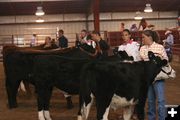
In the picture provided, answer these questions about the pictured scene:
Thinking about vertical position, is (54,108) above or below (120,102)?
below

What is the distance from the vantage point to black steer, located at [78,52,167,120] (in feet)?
15.8

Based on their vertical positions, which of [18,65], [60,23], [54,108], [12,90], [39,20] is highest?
[39,20]

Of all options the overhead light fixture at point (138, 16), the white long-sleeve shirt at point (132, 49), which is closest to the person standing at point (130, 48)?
the white long-sleeve shirt at point (132, 49)

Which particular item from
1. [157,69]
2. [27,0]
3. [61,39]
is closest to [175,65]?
[61,39]

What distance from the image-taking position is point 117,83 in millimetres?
4816

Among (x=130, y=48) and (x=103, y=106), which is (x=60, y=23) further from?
(x=103, y=106)

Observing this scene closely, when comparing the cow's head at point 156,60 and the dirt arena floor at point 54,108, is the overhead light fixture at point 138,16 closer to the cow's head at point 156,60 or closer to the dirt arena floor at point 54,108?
the dirt arena floor at point 54,108

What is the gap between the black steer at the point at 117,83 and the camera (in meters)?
4.82

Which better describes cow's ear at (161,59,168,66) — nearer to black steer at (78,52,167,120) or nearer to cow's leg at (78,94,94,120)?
black steer at (78,52,167,120)

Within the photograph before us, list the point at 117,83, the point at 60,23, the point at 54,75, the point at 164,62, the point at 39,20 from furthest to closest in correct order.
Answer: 1. the point at 60,23
2. the point at 39,20
3. the point at 54,75
4. the point at 164,62
5. the point at 117,83

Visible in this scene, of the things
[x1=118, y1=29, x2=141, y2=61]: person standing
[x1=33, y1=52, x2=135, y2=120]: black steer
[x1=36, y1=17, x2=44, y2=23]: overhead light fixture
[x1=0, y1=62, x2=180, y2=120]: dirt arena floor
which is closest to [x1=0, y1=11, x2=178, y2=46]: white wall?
[x1=36, y1=17, x2=44, y2=23]: overhead light fixture

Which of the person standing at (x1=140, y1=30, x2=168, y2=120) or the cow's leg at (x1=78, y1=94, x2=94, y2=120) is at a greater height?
the person standing at (x1=140, y1=30, x2=168, y2=120)

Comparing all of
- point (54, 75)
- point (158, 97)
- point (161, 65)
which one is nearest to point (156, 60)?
point (161, 65)

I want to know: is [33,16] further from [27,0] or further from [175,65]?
[175,65]
